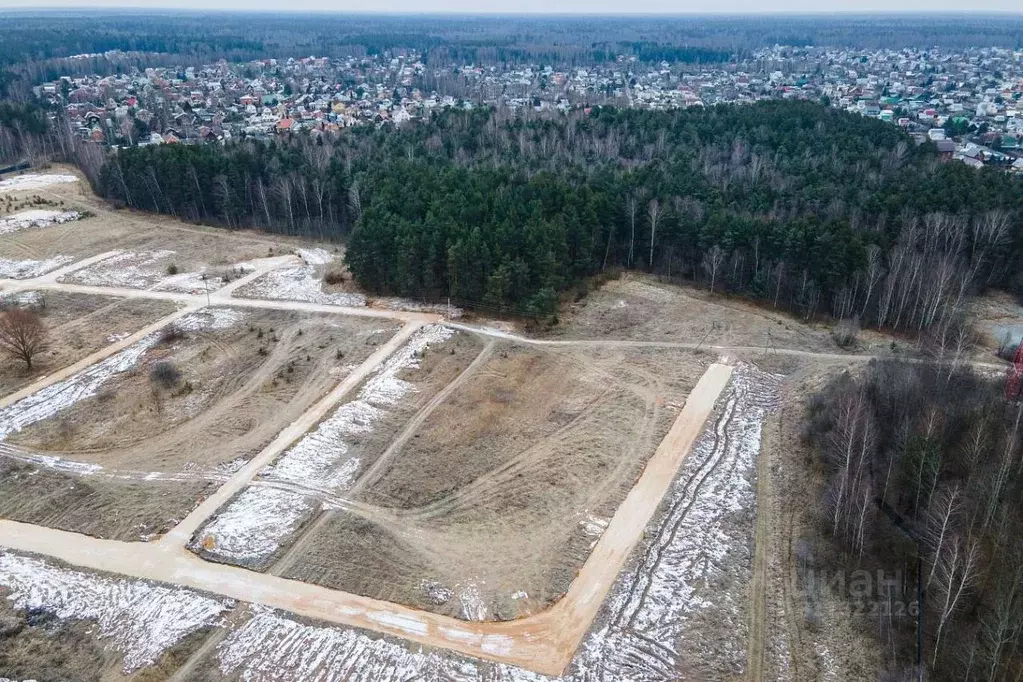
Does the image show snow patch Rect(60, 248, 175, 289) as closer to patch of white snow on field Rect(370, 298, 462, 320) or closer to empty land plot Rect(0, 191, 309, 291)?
empty land plot Rect(0, 191, 309, 291)

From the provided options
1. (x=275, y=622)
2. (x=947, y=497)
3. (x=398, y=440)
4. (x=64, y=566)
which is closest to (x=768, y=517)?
(x=947, y=497)

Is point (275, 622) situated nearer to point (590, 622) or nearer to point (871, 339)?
point (590, 622)

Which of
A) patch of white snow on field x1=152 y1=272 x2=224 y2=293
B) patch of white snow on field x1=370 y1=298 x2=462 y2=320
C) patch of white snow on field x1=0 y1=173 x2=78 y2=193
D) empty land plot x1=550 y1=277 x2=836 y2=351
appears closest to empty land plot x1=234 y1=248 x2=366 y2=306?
patch of white snow on field x1=370 y1=298 x2=462 y2=320

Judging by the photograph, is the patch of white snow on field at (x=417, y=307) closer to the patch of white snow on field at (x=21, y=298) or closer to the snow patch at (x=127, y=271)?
the snow patch at (x=127, y=271)

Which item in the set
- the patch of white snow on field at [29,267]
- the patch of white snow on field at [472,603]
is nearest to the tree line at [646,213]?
the patch of white snow on field at [29,267]

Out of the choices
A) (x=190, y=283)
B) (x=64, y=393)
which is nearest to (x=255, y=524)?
(x=64, y=393)

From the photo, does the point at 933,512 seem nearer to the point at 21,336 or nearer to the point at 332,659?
the point at 332,659
